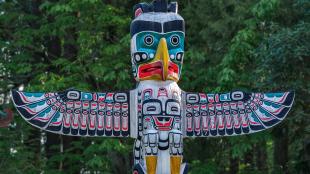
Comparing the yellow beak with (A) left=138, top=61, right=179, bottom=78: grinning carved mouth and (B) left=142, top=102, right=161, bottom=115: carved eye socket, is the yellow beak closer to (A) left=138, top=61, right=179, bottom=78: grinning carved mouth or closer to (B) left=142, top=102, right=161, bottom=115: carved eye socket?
(A) left=138, top=61, right=179, bottom=78: grinning carved mouth

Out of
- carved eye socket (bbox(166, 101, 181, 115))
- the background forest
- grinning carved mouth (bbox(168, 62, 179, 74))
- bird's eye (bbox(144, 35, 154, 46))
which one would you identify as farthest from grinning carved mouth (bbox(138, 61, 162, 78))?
A: the background forest

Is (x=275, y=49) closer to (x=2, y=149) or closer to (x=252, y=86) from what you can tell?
(x=252, y=86)

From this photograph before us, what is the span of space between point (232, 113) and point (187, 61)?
432 centimetres

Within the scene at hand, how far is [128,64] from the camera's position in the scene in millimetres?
12539

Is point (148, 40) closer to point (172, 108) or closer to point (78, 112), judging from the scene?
point (172, 108)

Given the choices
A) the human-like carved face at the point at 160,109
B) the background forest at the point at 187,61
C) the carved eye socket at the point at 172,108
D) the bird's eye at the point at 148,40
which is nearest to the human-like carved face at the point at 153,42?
the bird's eye at the point at 148,40

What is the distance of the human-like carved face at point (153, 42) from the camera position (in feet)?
26.8

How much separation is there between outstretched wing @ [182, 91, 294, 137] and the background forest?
2025mm

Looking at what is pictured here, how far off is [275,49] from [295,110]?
1267 mm

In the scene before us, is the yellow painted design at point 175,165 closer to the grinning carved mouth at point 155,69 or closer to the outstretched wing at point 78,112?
the outstretched wing at point 78,112

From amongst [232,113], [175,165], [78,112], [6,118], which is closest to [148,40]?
[78,112]

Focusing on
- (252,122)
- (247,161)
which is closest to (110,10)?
(252,122)

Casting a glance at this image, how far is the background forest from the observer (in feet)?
35.3

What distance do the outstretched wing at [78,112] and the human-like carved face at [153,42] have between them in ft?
1.59
